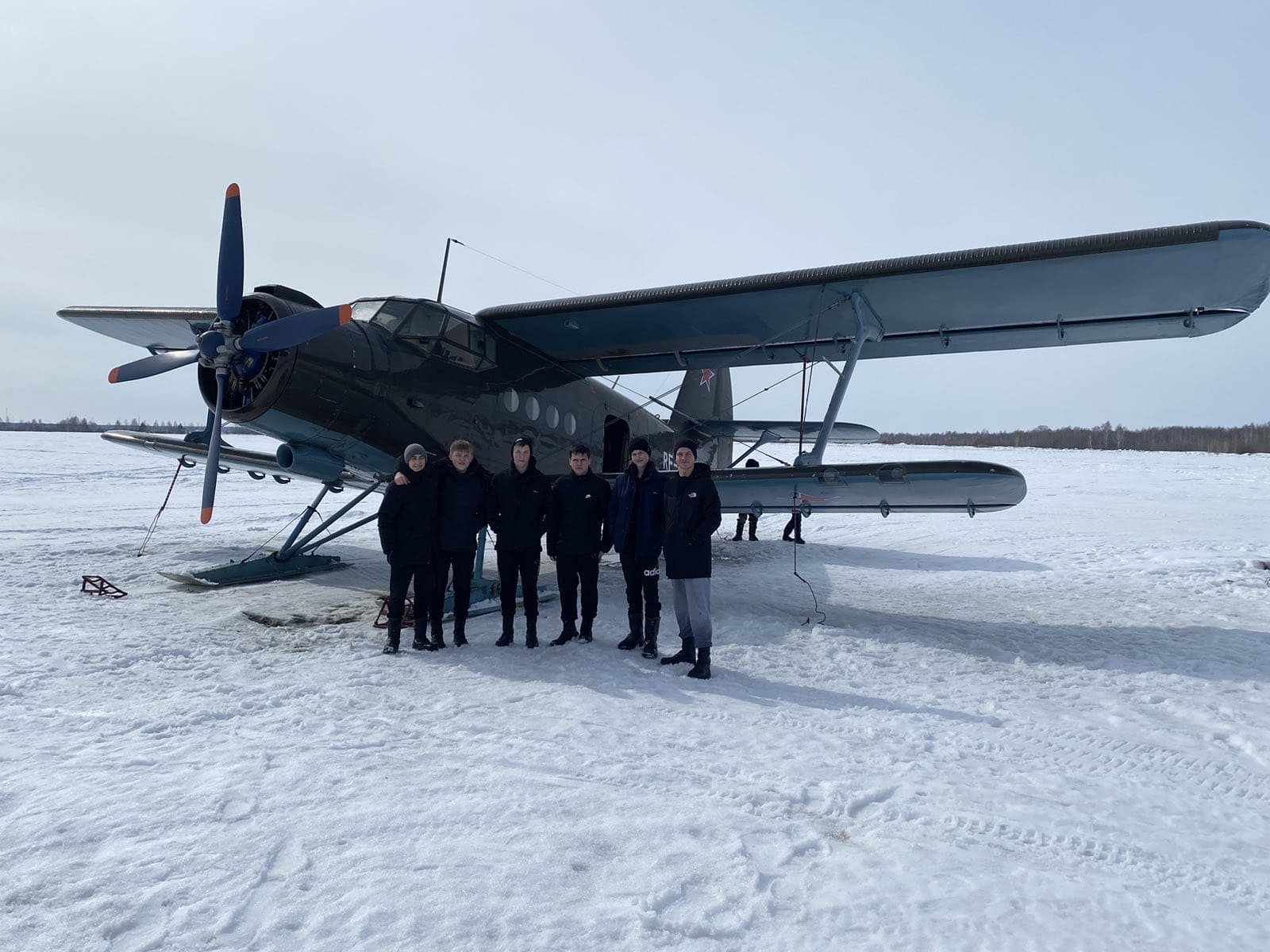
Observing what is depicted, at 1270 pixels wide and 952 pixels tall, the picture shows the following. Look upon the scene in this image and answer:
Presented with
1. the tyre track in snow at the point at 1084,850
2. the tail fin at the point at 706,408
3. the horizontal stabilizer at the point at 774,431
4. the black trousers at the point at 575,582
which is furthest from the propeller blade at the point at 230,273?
the tail fin at the point at 706,408

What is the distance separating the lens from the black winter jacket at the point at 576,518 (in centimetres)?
640

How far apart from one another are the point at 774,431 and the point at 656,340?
4670mm

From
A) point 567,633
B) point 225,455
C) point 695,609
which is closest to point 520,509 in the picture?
point 567,633

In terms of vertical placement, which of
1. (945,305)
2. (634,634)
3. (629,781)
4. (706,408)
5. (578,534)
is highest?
(945,305)

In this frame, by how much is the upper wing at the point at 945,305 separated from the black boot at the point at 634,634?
3.59m

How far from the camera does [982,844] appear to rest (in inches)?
121

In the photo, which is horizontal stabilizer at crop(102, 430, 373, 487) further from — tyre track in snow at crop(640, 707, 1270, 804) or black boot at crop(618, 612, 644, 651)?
tyre track in snow at crop(640, 707, 1270, 804)

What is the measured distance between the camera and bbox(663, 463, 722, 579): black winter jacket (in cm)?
573

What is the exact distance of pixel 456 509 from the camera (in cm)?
620

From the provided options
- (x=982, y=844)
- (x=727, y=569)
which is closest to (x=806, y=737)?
(x=982, y=844)

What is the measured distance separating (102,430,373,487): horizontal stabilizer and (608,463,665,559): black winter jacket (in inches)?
145

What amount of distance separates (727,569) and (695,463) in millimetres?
5464

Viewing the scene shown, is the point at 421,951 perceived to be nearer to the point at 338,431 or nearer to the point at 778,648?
the point at 778,648

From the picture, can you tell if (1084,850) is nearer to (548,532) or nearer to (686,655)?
(686,655)
